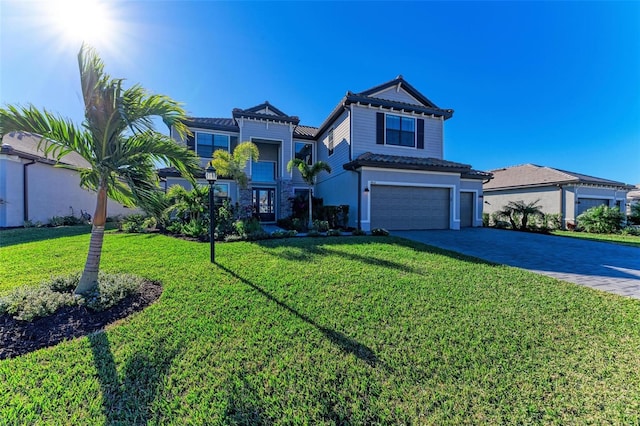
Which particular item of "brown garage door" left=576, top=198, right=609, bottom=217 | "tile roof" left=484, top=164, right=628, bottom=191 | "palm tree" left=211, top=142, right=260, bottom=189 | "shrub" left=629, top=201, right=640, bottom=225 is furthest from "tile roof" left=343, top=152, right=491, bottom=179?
"shrub" left=629, top=201, right=640, bottom=225

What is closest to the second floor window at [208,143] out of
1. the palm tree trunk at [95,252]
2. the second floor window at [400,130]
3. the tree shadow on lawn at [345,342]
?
the second floor window at [400,130]

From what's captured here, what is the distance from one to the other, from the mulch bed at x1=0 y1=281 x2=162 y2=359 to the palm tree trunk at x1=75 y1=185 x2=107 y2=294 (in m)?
0.44

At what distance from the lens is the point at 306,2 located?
8.62 metres

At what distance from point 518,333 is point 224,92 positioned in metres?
13.7

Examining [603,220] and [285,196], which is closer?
[603,220]

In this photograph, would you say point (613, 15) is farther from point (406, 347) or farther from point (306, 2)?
point (406, 347)

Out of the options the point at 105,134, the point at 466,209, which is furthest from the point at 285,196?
the point at 105,134

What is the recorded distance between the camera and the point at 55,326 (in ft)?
10.2

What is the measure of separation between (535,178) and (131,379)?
24.8 metres

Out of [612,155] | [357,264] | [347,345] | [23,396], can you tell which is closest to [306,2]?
[357,264]

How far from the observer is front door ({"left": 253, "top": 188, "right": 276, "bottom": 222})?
1633cm

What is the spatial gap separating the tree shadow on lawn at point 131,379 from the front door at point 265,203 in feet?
44.6

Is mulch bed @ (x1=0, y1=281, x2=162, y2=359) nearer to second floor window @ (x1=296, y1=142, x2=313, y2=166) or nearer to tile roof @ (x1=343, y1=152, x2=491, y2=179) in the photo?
tile roof @ (x1=343, y1=152, x2=491, y2=179)

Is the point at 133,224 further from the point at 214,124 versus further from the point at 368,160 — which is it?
the point at 368,160
